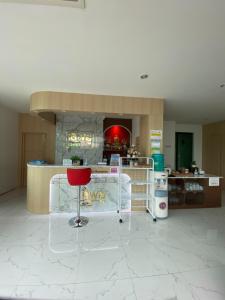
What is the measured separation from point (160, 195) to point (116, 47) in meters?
2.70

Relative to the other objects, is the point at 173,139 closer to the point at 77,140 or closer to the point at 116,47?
the point at 77,140

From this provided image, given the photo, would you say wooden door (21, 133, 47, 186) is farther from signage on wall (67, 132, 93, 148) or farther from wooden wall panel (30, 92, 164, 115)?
wooden wall panel (30, 92, 164, 115)

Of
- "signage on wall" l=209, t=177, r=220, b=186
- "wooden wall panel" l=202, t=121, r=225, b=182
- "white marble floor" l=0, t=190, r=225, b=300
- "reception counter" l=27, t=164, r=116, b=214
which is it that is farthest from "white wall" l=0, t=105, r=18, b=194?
"wooden wall panel" l=202, t=121, r=225, b=182

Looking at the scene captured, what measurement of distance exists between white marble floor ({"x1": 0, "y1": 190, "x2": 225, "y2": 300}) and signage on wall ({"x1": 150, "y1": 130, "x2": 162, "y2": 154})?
4.83 feet

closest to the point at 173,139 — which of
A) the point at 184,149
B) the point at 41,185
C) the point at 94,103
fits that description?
the point at 184,149

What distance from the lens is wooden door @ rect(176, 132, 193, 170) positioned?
7.59 metres

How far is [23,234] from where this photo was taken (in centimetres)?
285

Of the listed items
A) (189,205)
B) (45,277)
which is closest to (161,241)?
(45,277)

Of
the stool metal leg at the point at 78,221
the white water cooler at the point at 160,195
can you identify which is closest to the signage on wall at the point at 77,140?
the stool metal leg at the point at 78,221

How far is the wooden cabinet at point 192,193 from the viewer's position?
430 cm

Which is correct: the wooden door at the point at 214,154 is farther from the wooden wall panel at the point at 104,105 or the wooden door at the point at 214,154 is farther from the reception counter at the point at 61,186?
the reception counter at the point at 61,186

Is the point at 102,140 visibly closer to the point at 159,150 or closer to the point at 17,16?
the point at 159,150

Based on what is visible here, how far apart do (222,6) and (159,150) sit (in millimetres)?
2758

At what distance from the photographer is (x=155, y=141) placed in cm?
403
